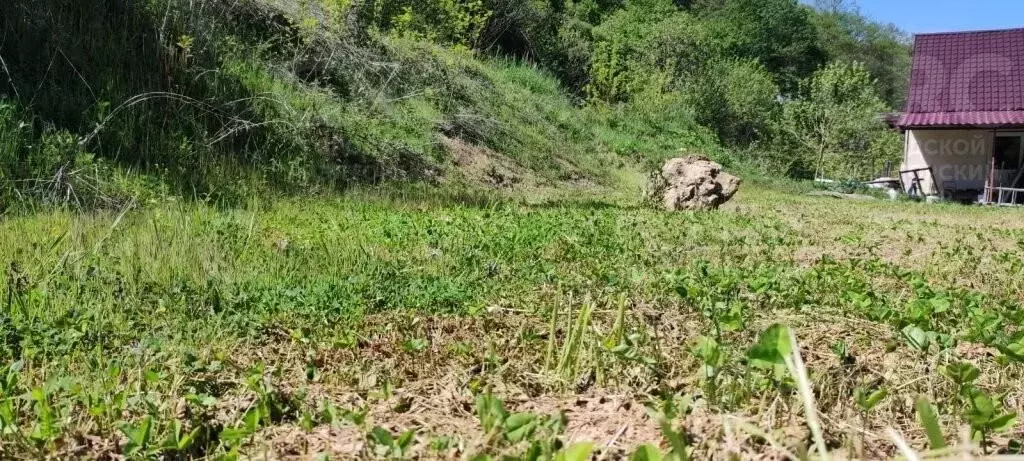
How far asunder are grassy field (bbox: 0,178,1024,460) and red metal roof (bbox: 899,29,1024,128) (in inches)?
623

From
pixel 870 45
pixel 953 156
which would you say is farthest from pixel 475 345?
pixel 870 45

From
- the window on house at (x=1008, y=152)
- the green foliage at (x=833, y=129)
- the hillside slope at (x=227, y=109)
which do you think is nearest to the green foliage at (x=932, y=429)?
the hillside slope at (x=227, y=109)

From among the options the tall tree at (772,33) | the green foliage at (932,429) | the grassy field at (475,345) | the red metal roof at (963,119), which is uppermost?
the tall tree at (772,33)

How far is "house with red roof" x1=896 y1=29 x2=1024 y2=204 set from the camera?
65.2 ft

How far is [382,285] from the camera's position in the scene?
13.4ft

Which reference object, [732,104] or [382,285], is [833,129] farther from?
[382,285]

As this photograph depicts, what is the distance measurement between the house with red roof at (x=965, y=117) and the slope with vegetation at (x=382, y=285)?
8.52 meters

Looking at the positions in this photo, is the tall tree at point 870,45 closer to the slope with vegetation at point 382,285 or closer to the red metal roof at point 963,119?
the red metal roof at point 963,119

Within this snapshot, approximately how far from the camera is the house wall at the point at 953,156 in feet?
68.1

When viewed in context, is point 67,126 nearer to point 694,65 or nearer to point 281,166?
point 281,166

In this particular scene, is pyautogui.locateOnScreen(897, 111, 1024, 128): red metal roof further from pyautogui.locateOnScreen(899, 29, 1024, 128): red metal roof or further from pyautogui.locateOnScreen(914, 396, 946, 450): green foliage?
pyautogui.locateOnScreen(914, 396, 946, 450): green foliage

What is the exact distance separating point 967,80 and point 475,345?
72.4 ft

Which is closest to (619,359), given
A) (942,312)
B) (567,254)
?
(942,312)

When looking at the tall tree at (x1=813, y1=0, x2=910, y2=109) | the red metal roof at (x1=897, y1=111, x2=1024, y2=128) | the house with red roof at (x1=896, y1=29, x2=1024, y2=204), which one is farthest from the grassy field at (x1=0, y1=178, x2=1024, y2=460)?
the tall tree at (x1=813, y1=0, x2=910, y2=109)
